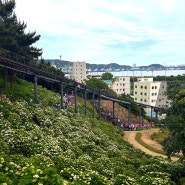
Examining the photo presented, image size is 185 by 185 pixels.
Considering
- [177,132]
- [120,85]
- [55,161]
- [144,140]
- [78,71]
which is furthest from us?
[78,71]

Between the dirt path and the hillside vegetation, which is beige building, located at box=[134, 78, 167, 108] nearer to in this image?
the dirt path

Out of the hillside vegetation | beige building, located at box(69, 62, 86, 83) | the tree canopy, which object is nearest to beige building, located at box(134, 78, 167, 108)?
the tree canopy

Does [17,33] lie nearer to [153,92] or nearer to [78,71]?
[153,92]

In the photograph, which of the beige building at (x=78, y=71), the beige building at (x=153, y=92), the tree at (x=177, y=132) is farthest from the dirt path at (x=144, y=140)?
the beige building at (x=78, y=71)

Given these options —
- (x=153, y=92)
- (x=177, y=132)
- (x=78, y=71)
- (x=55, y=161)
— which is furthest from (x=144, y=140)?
(x=78, y=71)

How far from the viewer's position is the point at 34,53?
60.0 metres

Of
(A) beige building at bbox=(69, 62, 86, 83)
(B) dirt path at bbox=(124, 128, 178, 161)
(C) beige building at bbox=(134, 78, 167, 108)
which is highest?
(A) beige building at bbox=(69, 62, 86, 83)

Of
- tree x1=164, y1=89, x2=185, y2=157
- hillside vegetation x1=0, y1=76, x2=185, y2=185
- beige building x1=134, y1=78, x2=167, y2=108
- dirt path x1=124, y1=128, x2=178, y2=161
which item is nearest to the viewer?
hillside vegetation x1=0, y1=76, x2=185, y2=185

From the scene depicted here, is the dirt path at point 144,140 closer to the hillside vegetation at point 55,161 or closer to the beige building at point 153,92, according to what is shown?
the hillside vegetation at point 55,161

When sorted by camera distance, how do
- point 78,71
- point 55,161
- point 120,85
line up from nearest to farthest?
1. point 55,161
2. point 120,85
3. point 78,71

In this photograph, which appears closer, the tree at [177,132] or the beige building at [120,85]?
the tree at [177,132]

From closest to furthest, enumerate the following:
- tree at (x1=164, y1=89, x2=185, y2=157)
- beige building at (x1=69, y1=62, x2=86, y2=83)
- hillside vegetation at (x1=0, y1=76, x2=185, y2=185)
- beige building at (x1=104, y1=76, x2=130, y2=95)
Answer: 1. hillside vegetation at (x1=0, y1=76, x2=185, y2=185)
2. tree at (x1=164, y1=89, x2=185, y2=157)
3. beige building at (x1=104, y1=76, x2=130, y2=95)
4. beige building at (x1=69, y1=62, x2=86, y2=83)

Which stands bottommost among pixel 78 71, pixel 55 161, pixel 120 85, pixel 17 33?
pixel 120 85

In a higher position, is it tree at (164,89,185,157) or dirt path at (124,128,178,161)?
tree at (164,89,185,157)
